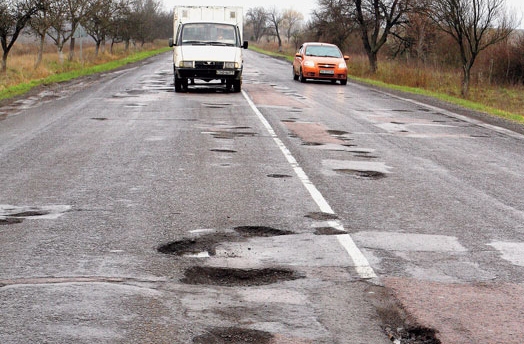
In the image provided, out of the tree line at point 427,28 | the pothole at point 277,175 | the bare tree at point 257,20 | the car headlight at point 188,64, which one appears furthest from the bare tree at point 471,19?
the bare tree at point 257,20

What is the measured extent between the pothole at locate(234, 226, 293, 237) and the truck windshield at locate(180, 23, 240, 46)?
16207 mm

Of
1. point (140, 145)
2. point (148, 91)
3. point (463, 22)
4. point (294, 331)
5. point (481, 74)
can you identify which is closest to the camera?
point (294, 331)

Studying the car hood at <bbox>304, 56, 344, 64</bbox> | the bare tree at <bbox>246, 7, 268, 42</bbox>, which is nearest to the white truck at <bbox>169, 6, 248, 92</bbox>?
the car hood at <bbox>304, 56, 344, 64</bbox>

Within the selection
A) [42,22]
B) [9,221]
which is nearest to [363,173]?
[9,221]

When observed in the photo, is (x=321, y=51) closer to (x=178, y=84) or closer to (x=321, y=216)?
(x=178, y=84)

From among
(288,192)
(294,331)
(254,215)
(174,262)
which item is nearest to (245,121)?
(288,192)

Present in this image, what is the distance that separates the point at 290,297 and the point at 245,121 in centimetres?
983

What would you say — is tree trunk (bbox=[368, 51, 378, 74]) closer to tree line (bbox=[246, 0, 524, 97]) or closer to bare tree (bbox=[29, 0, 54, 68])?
tree line (bbox=[246, 0, 524, 97])

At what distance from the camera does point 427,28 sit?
38.2 metres

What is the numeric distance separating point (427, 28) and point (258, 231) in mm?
34281

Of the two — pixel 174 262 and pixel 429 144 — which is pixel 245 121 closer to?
pixel 429 144

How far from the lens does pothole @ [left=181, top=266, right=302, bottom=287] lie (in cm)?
466

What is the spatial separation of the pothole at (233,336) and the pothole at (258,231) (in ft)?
6.67

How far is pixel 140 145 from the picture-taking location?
10719 millimetres
